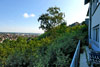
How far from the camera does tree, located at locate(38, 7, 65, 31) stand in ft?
62.1

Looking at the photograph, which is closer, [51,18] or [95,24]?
[95,24]

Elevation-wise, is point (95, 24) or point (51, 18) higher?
point (51, 18)

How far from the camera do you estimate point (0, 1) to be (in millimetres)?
19391

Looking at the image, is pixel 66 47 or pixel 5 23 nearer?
pixel 66 47

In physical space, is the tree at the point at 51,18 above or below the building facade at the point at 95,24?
above

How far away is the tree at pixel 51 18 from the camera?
745 inches

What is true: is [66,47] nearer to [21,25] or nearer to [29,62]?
[29,62]

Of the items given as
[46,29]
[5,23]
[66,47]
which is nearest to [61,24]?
[46,29]

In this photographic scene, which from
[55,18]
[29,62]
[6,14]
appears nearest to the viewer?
[29,62]

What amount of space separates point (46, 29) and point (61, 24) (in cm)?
403

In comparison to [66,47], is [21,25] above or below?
above

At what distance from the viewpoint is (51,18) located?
62.6 ft

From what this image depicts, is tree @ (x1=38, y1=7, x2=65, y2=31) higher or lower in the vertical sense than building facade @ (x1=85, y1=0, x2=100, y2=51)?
higher

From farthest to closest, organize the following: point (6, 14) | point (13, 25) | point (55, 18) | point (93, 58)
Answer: point (13, 25)
point (6, 14)
point (55, 18)
point (93, 58)
